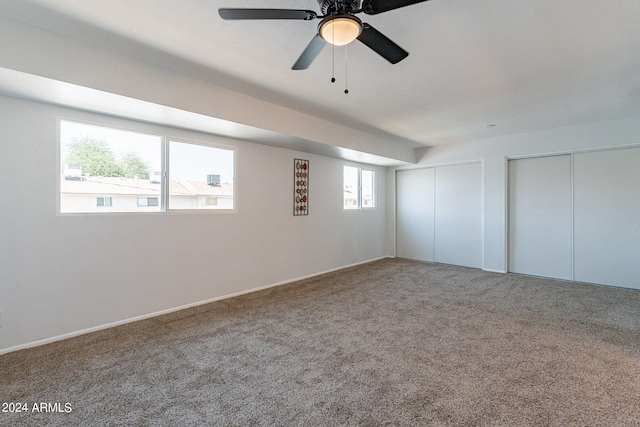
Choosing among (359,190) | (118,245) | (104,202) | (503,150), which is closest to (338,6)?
(104,202)

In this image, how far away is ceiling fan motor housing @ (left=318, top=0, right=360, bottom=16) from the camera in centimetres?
153

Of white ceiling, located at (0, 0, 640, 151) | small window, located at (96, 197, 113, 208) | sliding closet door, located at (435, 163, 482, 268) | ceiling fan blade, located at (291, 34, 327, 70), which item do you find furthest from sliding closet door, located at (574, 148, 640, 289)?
small window, located at (96, 197, 113, 208)

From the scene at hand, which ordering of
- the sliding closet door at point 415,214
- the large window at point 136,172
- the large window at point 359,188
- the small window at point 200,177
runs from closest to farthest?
1. the large window at point 136,172
2. the small window at point 200,177
3. the large window at point 359,188
4. the sliding closet door at point 415,214

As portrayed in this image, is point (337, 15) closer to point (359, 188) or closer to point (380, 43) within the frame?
point (380, 43)

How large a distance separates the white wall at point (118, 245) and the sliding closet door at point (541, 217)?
368 cm

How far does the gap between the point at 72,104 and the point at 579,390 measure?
4.67 m

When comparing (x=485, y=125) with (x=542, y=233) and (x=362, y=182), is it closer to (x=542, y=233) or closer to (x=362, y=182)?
(x=542, y=233)

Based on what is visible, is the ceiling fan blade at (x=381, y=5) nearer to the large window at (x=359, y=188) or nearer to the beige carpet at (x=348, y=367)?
the beige carpet at (x=348, y=367)

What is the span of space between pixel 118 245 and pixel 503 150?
6050 millimetres

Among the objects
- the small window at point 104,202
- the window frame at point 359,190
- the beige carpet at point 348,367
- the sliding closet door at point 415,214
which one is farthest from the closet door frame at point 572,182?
the small window at point 104,202

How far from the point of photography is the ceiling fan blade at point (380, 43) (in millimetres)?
1673

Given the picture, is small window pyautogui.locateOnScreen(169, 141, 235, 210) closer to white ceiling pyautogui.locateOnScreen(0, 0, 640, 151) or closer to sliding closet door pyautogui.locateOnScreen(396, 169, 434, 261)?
white ceiling pyautogui.locateOnScreen(0, 0, 640, 151)

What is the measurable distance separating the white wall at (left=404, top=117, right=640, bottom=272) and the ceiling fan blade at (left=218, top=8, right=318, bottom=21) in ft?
16.2

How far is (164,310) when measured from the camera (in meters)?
3.35
